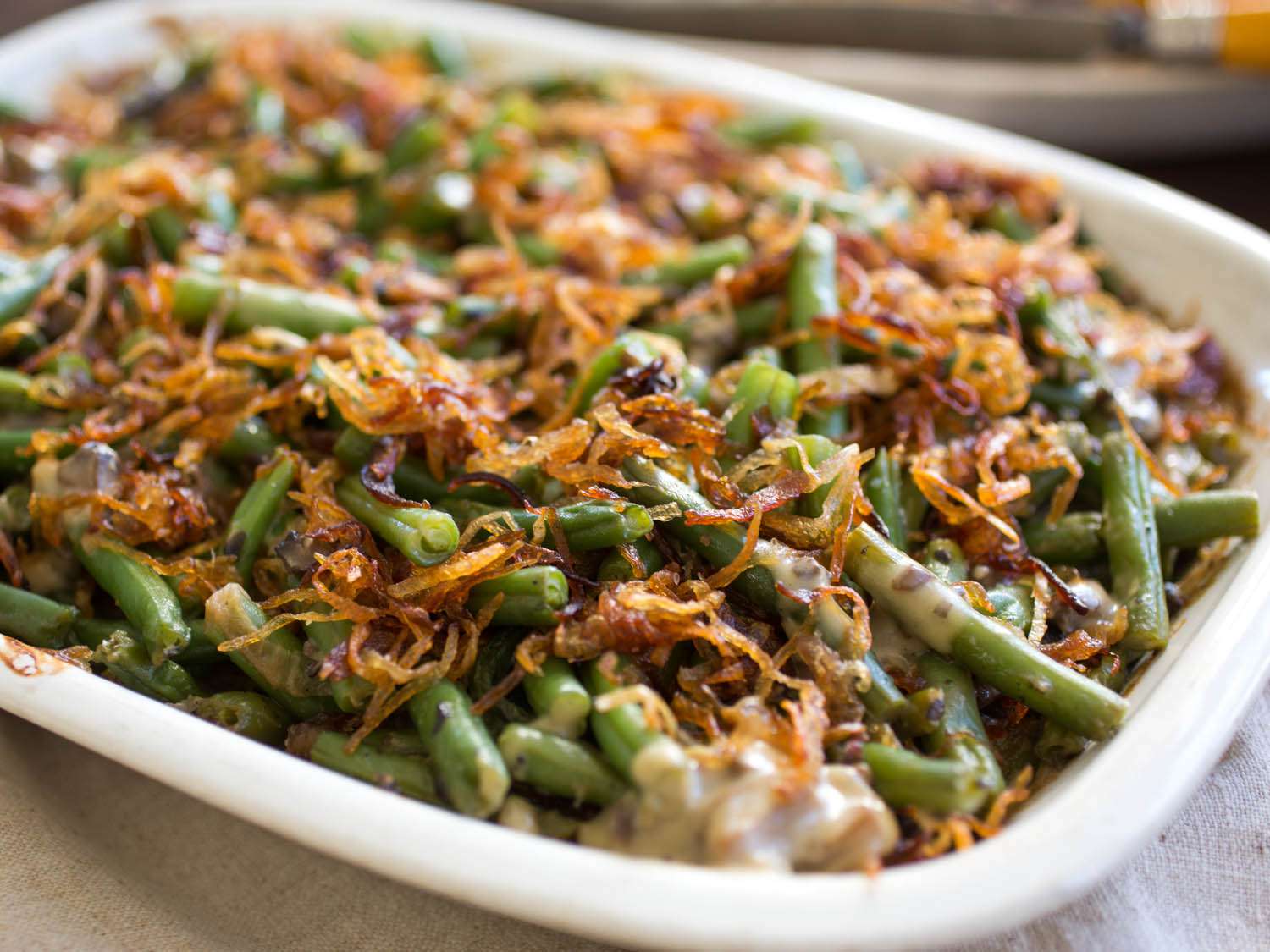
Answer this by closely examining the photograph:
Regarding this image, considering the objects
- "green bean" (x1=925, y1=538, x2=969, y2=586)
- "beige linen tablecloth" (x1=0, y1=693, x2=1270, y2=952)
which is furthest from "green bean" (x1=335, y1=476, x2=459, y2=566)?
"green bean" (x1=925, y1=538, x2=969, y2=586)

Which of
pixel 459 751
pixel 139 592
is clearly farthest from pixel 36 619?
pixel 459 751

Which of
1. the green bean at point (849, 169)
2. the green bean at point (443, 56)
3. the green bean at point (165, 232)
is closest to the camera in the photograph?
the green bean at point (165, 232)

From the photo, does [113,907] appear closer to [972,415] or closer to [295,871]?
[295,871]

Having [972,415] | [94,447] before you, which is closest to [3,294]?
[94,447]

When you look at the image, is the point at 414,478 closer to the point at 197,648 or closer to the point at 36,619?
the point at 197,648

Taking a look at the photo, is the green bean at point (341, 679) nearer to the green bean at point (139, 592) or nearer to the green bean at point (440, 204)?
the green bean at point (139, 592)

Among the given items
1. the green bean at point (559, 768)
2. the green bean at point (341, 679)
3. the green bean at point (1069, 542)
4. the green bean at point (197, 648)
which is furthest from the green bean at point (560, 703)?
the green bean at point (1069, 542)
